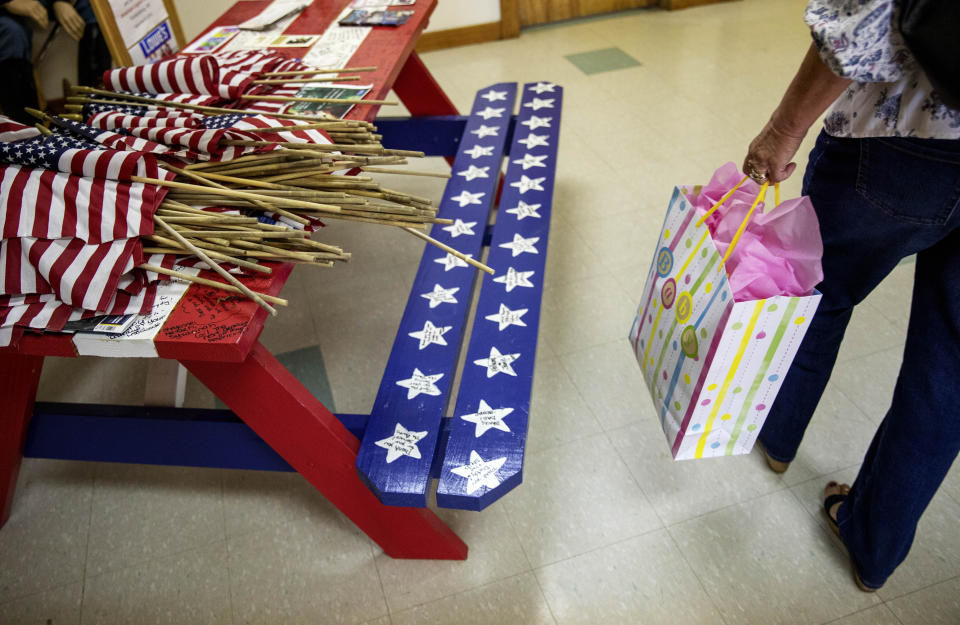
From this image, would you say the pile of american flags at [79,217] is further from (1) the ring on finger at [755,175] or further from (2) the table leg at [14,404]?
(1) the ring on finger at [755,175]

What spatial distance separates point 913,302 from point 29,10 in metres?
3.46

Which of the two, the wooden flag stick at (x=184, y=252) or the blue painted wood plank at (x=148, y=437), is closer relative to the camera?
the wooden flag stick at (x=184, y=252)

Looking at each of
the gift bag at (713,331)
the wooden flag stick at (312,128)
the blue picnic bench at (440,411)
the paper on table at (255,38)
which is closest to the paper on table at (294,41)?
the paper on table at (255,38)

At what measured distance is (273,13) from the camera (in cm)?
209

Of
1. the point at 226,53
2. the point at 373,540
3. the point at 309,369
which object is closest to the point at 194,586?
the point at 373,540

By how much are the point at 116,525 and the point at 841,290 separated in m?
1.62

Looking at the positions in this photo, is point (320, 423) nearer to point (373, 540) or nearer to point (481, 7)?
point (373, 540)

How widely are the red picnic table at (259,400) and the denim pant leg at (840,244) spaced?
2.70ft

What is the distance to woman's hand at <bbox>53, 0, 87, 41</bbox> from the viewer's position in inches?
114

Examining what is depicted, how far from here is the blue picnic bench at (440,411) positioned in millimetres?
1097

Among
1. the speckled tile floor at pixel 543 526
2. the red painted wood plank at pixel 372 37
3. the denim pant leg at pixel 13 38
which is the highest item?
the red painted wood plank at pixel 372 37

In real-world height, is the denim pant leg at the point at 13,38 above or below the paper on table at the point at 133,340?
below

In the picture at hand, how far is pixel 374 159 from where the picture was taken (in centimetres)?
116

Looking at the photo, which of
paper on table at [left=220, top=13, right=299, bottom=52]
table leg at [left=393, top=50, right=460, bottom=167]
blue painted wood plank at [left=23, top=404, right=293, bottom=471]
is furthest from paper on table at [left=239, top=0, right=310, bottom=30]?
blue painted wood plank at [left=23, top=404, right=293, bottom=471]
